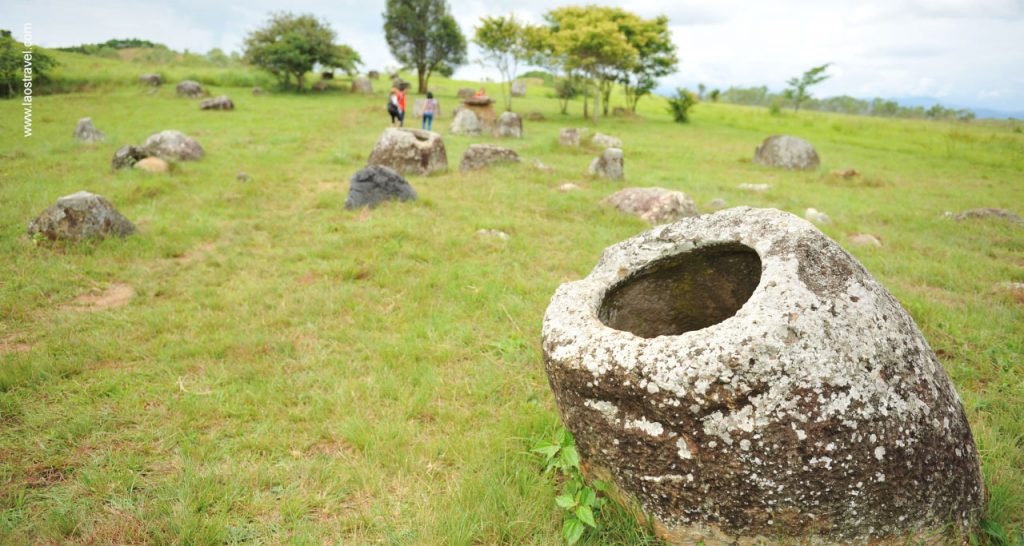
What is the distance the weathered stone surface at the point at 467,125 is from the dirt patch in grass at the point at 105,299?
19.0 metres

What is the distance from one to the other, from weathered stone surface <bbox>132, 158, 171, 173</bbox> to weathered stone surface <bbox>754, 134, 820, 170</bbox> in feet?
59.9

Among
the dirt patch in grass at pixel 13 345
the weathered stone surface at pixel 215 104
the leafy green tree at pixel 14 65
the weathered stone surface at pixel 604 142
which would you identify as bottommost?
the dirt patch in grass at pixel 13 345

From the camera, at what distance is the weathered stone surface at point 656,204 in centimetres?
1039

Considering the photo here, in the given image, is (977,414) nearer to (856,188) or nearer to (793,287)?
(793,287)

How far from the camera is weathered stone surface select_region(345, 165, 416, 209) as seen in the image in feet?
34.9

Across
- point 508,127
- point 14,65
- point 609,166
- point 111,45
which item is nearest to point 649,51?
point 508,127

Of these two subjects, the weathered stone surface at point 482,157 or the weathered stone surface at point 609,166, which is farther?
the weathered stone surface at point 482,157

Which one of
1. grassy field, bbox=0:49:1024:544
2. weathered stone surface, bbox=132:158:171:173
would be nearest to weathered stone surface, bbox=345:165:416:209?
grassy field, bbox=0:49:1024:544

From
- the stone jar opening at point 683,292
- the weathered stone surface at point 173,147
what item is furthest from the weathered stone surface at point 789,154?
the weathered stone surface at point 173,147

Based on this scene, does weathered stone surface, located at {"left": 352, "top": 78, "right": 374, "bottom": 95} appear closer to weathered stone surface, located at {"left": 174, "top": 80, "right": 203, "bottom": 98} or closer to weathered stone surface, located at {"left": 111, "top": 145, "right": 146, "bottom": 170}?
weathered stone surface, located at {"left": 174, "top": 80, "right": 203, "bottom": 98}

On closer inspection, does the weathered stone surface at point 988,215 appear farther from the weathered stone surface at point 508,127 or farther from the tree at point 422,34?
the tree at point 422,34

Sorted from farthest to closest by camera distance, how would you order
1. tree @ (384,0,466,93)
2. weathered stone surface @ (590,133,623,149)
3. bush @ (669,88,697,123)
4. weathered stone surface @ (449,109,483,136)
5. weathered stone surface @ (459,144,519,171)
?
1. tree @ (384,0,466,93)
2. bush @ (669,88,697,123)
3. weathered stone surface @ (449,109,483,136)
4. weathered stone surface @ (590,133,623,149)
5. weathered stone surface @ (459,144,519,171)

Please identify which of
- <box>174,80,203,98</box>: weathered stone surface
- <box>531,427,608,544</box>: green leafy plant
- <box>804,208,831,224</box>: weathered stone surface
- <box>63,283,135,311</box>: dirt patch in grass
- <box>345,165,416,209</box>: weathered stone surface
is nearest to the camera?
<box>531,427,608,544</box>: green leafy plant

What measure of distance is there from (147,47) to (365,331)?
58.8 metres
